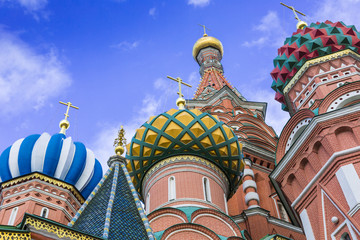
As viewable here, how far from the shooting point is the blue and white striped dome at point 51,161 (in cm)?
1394

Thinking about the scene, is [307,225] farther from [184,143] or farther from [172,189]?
[184,143]

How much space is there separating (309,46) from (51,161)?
754cm

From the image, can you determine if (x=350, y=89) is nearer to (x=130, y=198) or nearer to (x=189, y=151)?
(x=189, y=151)

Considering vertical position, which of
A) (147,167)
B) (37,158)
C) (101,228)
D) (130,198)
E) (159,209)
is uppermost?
(37,158)

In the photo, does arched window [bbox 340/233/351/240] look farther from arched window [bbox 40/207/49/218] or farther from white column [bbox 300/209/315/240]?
arched window [bbox 40/207/49/218]

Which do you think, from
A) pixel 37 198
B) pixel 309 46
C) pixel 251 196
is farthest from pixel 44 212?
pixel 309 46

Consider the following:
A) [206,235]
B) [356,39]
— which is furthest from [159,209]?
[356,39]

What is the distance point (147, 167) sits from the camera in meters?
11.6

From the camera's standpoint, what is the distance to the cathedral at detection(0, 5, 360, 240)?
7.62 metres

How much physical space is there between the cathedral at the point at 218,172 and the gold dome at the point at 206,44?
850 cm

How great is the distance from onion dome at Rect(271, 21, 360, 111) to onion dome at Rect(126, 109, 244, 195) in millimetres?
2660

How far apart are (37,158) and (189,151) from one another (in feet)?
16.3

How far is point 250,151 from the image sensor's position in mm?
15805

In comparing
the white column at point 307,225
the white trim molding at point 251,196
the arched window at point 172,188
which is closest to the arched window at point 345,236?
the white column at point 307,225
